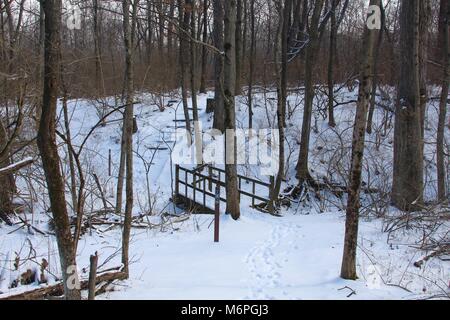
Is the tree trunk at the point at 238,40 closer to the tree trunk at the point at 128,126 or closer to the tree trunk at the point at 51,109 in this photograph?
the tree trunk at the point at 128,126

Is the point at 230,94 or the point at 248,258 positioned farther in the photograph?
the point at 230,94

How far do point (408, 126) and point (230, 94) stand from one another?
13.2 ft

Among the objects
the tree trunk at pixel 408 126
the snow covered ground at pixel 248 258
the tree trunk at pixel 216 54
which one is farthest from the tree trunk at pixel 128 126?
the tree trunk at pixel 216 54

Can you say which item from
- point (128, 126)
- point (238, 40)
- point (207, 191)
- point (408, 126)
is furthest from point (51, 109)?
point (238, 40)

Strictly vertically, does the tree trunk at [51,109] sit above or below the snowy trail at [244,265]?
above

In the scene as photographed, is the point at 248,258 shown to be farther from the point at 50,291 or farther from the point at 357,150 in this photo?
the point at 50,291

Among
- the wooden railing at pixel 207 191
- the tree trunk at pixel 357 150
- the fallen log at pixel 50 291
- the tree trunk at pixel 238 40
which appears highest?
the tree trunk at pixel 238 40

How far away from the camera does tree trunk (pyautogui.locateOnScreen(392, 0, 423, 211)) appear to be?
9516mm

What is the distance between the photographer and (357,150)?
5.05 metres

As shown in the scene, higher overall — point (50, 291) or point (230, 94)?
point (230, 94)

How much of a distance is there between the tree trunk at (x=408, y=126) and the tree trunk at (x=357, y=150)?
467 cm

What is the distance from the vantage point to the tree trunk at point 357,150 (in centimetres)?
486

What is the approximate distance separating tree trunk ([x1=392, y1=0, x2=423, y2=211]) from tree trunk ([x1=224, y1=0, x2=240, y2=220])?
12.2 ft
